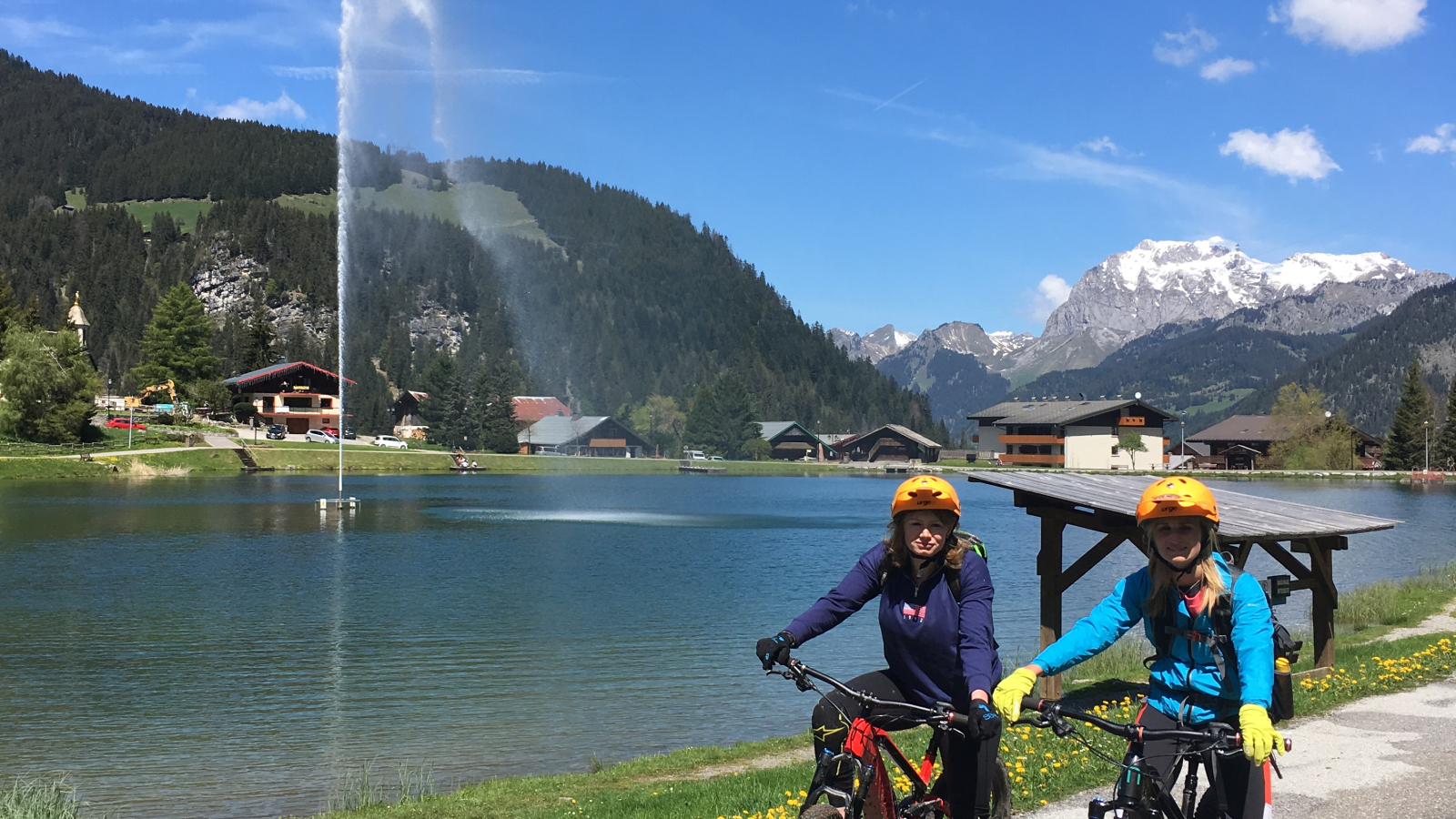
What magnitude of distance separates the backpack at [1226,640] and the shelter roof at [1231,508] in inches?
318

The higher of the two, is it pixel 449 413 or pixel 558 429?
pixel 449 413

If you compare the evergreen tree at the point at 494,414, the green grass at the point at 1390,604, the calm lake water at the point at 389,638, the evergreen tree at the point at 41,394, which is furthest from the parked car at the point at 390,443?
the green grass at the point at 1390,604

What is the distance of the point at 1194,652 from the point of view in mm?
5723

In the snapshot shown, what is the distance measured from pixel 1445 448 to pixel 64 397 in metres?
154

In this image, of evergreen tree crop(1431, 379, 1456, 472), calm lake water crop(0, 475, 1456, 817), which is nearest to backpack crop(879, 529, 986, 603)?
calm lake water crop(0, 475, 1456, 817)

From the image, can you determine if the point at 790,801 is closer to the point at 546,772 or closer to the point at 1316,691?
the point at 546,772

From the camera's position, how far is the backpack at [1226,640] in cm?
546

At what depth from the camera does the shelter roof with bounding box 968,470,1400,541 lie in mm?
13820

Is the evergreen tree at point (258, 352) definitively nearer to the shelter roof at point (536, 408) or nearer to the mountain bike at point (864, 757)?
the shelter roof at point (536, 408)

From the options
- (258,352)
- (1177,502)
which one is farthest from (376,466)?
(1177,502)

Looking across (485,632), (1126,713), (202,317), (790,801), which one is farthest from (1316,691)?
(202,317)

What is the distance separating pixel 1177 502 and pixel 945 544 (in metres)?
1.38

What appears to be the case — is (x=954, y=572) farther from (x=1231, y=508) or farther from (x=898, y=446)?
(x=898, y=446)

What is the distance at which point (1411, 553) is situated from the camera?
45.2m
